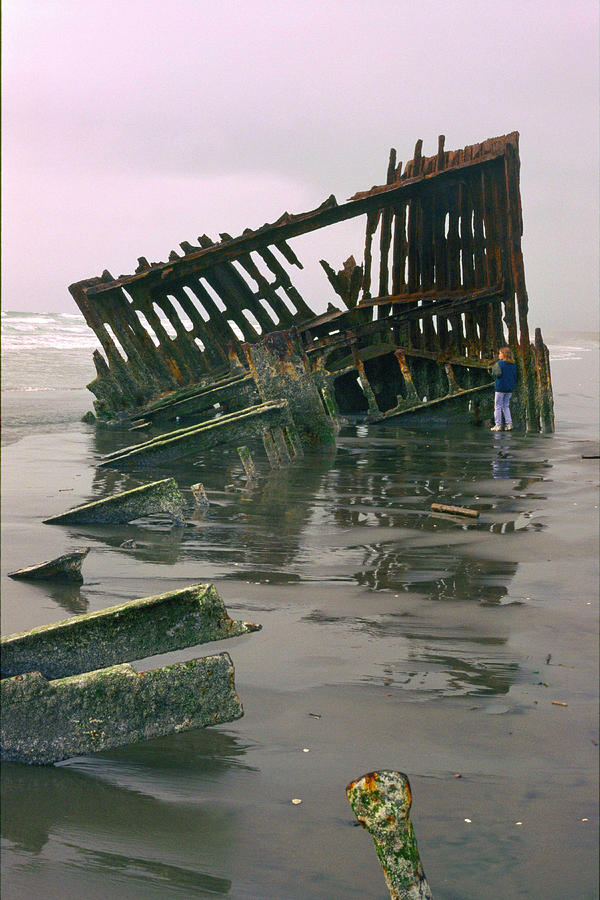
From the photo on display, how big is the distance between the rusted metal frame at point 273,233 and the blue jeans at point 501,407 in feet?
11.3

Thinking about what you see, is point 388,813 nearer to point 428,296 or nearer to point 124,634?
point 124,634

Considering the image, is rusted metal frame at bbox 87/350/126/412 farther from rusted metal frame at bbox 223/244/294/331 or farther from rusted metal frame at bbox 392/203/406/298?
rusted metal frame at bbox 392/203/406/298

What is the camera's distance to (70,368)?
111 ft

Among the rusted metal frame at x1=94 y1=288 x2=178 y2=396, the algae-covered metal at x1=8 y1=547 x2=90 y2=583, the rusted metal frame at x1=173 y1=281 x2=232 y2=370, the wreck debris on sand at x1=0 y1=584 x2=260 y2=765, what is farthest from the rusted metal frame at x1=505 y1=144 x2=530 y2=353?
the wreck debris on sand at x1=0 y1=584 x2=260 y2=765

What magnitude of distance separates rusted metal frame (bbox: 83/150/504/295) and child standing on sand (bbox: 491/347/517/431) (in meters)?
2.97

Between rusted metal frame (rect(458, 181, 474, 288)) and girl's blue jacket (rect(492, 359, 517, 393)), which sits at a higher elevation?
rusted metal frame (rect(458, 181, 474, 288))

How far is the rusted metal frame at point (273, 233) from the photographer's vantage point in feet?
43.1

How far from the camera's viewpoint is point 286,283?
14.5 meters

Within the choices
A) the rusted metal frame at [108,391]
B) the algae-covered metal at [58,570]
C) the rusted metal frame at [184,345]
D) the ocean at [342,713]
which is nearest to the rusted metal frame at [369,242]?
the rusted metal frame at [184,345]

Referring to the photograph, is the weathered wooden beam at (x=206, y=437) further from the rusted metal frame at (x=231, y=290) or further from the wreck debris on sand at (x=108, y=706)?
the wreck debris on sand at (x=108, y=706)

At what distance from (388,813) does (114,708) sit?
53.5 inches

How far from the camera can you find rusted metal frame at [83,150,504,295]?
13.1m

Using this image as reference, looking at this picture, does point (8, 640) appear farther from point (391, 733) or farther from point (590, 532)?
point (590, 532)

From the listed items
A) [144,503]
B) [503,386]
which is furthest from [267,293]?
[144,503]
